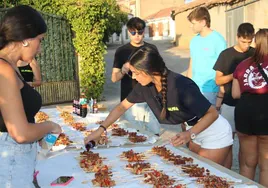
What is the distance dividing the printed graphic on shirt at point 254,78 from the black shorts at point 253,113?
0.31 ft

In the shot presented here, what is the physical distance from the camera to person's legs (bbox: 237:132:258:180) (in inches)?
143

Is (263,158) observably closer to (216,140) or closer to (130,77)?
(216,140)

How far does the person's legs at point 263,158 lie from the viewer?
3582 millimetres

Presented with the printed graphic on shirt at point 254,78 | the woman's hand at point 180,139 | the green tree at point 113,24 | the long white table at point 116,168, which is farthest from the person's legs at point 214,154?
the green tree at point 113,24

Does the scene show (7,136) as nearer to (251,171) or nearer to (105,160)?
(105,160)

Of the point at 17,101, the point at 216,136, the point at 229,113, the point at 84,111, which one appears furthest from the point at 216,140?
the point at 84,111

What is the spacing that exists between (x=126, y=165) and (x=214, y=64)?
204 cm

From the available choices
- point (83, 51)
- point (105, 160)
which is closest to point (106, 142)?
point (105, 160)

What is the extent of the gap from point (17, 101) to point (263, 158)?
2.45 meters

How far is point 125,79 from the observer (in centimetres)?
487

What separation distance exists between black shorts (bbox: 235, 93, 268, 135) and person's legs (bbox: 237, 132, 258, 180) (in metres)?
0.09

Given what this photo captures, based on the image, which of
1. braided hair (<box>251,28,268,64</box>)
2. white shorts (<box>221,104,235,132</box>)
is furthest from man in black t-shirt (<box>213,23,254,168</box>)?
braided hair (<box>251,28,268,64</box>)

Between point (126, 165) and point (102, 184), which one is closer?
point (102, 184)

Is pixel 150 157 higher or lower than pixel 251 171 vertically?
higher
